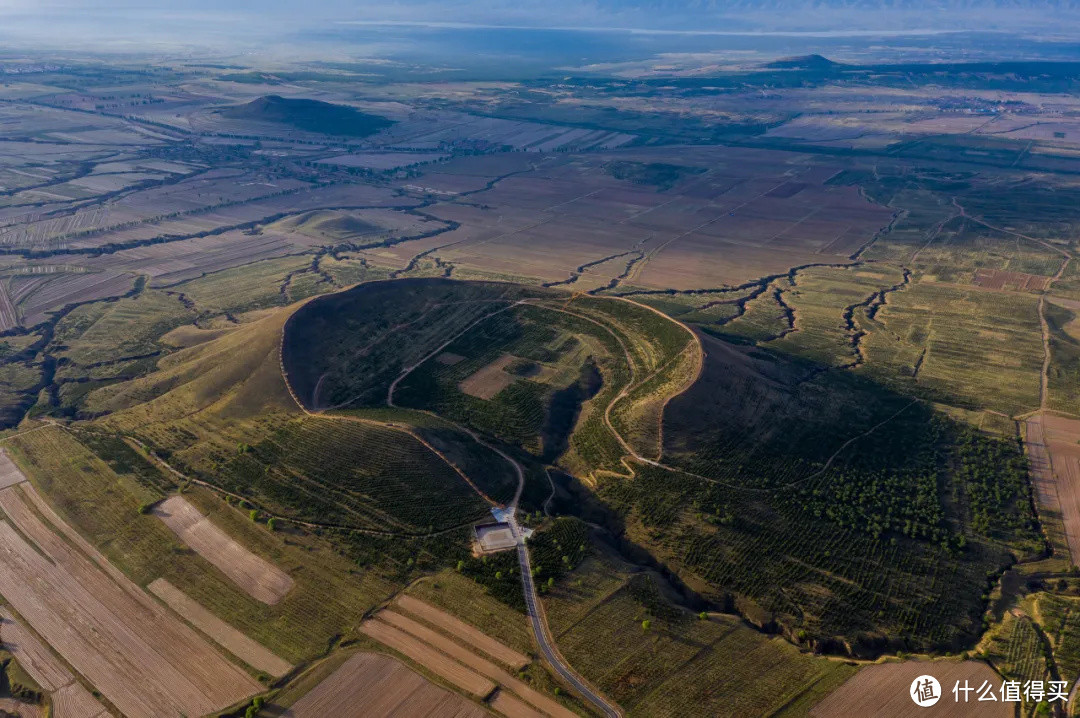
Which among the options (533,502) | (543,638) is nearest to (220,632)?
(543,638)

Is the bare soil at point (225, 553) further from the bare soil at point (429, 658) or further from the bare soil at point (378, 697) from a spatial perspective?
the bare soil at point (378, 697)

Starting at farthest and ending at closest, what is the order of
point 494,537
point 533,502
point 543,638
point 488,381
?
point 488,381 → point 533,502 → point 494,537 → point 543,638

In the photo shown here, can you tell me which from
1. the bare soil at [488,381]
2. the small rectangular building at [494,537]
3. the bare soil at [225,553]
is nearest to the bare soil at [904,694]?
the small rectangular building at [494,537]

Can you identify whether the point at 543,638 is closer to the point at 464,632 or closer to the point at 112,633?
the point at 464,632

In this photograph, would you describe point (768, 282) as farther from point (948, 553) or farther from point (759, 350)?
point (948, 553)

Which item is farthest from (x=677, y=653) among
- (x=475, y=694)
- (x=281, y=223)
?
(x=281, y=223)

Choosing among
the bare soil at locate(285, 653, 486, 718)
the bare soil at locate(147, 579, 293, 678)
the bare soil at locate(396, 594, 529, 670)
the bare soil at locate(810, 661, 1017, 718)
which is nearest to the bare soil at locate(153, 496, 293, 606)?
the bare soil at locate(147, 579, 293, 678)

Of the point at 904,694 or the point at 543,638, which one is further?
the point at 543,638
